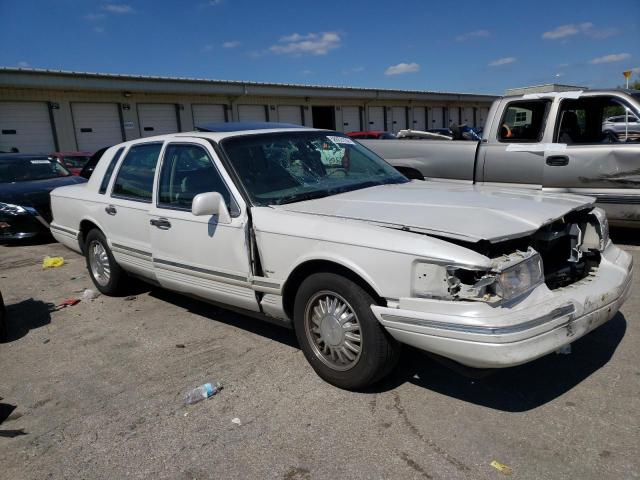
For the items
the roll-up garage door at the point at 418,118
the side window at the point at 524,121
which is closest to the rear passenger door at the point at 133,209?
the side window at the point at 524,121

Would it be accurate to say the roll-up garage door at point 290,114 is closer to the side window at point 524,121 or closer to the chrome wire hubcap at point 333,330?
the side window at point 524,121

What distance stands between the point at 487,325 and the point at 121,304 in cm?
401

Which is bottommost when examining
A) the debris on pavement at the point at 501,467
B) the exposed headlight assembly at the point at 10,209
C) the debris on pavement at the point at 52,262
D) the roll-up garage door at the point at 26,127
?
the debris on pavement at the point at 501,467

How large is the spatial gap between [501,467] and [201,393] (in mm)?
1826

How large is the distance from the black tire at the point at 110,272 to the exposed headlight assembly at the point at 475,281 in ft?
11.8

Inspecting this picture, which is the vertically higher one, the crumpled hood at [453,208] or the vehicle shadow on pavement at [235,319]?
the crumpled hood at [453,208]

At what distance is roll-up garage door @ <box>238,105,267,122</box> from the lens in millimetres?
28416

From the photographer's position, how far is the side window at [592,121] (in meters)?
6.26

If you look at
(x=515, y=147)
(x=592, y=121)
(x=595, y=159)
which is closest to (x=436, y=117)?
(x=592, y=121)

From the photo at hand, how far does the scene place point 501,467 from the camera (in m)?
2.43

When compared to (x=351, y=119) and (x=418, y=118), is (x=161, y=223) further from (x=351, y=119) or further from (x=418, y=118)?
(x=418, y=118)

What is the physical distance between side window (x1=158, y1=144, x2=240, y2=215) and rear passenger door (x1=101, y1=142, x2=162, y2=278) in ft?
0.74

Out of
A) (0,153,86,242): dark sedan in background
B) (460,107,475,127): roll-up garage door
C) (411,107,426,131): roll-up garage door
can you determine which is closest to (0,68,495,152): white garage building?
(411,107,426,131): roll-up garage door

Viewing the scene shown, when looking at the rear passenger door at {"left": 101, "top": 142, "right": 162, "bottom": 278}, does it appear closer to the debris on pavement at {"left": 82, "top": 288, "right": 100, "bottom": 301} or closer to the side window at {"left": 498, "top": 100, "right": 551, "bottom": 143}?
the debris on pavement at {"left": 82, "top": 288, "right": 100, "bottom": 301}
